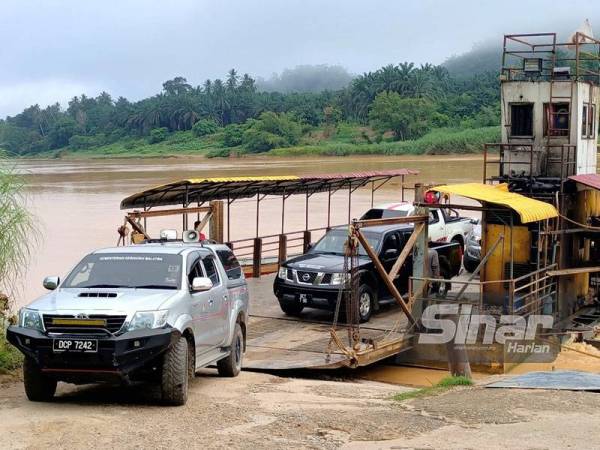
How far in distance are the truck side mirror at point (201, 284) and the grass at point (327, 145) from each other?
208 ft

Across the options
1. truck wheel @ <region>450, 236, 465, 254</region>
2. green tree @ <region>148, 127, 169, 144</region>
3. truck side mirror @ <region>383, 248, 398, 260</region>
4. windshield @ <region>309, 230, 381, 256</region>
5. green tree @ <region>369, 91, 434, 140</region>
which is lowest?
truck wheel @ <region>450, 236, 465, 254</region>

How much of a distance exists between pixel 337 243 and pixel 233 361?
18.4 ft

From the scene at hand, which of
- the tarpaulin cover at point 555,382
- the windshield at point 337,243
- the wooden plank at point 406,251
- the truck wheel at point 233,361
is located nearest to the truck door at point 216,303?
the truck wheel at point 233,361

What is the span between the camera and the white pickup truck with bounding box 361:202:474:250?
731 inches

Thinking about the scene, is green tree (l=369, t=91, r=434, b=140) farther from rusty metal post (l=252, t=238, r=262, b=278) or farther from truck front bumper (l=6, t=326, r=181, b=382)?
truck front bumper (l=6, t=326, r=181, b=382)

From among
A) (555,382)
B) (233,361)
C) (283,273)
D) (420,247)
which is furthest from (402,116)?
(555,382)

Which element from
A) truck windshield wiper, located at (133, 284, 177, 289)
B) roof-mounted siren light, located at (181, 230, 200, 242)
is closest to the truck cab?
truck windshield wiper, located at (133, 284, 177, 289)

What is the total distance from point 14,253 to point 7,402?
2709mm

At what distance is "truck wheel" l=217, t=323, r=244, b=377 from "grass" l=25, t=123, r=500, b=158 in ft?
203

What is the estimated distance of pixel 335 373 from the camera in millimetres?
11867

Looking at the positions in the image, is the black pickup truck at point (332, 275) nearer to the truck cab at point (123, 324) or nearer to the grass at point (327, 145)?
the truck cab at point (123, 324)

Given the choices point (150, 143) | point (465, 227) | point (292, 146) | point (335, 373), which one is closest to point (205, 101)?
point (150, 143)

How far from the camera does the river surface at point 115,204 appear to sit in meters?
29.0

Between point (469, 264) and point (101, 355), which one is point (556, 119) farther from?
point (101, 355)
